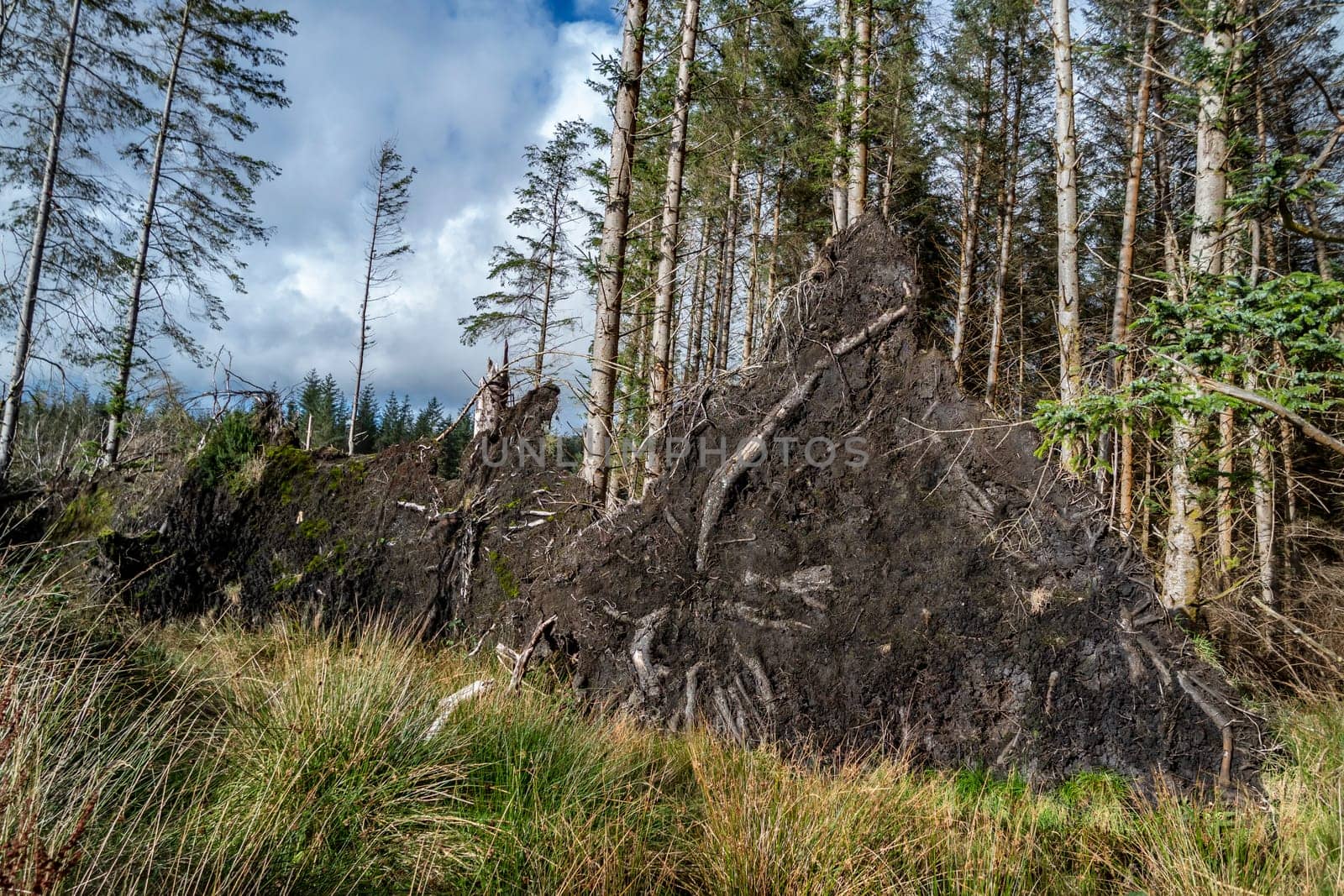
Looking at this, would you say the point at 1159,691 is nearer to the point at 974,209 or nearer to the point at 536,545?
the point at 536,545

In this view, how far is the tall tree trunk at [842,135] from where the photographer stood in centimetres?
966

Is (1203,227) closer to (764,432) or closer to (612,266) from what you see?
(764,432)

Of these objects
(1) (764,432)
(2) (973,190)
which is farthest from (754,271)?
(1) (764,432)

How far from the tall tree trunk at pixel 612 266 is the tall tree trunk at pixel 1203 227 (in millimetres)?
5245

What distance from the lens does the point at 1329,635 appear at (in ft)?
20.5

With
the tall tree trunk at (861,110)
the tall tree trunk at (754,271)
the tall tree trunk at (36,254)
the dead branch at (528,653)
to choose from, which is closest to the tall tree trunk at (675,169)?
the tall tree trunk at (861,110)

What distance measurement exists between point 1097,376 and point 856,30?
28.1 ft

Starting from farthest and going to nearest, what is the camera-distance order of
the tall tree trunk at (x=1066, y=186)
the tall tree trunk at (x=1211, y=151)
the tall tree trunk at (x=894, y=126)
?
the tall tree trunk at (x=894, y=126) → the tall tree trunk at (x=1066, y=186) → the tall tree trunk at (x=1211, y=151)

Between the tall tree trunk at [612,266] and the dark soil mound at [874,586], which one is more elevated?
the tall tree trunk at [612,266]

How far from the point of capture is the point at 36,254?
10.7m

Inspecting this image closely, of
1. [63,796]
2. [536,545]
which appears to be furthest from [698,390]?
[63,796]

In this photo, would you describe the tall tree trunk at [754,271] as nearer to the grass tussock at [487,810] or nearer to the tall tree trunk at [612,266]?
the tall tree trunk at [612,266]

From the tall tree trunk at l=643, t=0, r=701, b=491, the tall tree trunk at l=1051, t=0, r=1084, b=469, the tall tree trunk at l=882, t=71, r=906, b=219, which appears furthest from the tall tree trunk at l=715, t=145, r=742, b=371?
the tall tree trunk at l=1051, t=0, r=1084, b=469

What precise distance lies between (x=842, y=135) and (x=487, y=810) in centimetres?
1041
